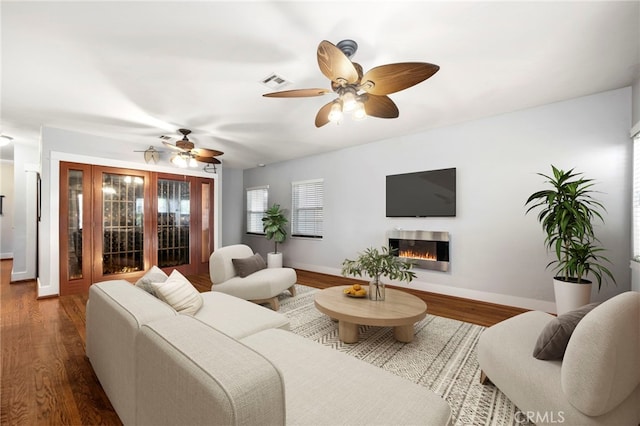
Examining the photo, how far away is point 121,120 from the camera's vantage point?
3785 millimetres

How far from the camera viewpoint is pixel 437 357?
7.50ft

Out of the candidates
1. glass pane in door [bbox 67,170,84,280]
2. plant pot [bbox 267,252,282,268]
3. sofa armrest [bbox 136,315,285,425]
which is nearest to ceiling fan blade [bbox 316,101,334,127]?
sofa armrest [bbox 136,315,285,425]

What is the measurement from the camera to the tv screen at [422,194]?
13.4 ft

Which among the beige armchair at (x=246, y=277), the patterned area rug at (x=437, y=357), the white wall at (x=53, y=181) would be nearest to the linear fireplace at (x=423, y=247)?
the patterned area rug at (x=437, y=357)

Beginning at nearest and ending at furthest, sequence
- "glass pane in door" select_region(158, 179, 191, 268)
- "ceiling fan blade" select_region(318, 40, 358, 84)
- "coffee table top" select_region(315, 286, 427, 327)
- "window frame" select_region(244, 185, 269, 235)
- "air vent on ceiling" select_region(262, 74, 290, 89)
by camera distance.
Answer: "ceiling fan blade" select_region(318, 40, 358, 84) < "coffee table top" select_region(315, 286, 427, 327) < "air vent on ceiling" select_region(262, 74, 290, 89) < "glass pane in door" select_region(158, 179, 191, 268) < "window frame" select_region(244, 185, 269, 235)

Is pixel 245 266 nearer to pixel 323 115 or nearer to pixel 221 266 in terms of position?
pixel 221 266

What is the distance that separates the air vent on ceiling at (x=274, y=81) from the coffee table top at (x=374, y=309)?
2287mm

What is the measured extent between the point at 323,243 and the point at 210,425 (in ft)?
16.5

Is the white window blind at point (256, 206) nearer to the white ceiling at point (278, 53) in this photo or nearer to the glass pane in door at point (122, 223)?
the glass pane in door at point (122, 223)

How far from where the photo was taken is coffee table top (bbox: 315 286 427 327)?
2295 mm

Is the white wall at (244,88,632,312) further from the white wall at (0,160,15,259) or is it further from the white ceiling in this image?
the white wall at (0,160,15,259)

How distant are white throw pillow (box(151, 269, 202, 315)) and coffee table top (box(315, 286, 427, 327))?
115 centimetres

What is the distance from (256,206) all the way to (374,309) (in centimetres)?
546

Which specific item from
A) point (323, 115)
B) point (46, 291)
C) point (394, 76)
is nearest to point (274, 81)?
point (323, 115)
